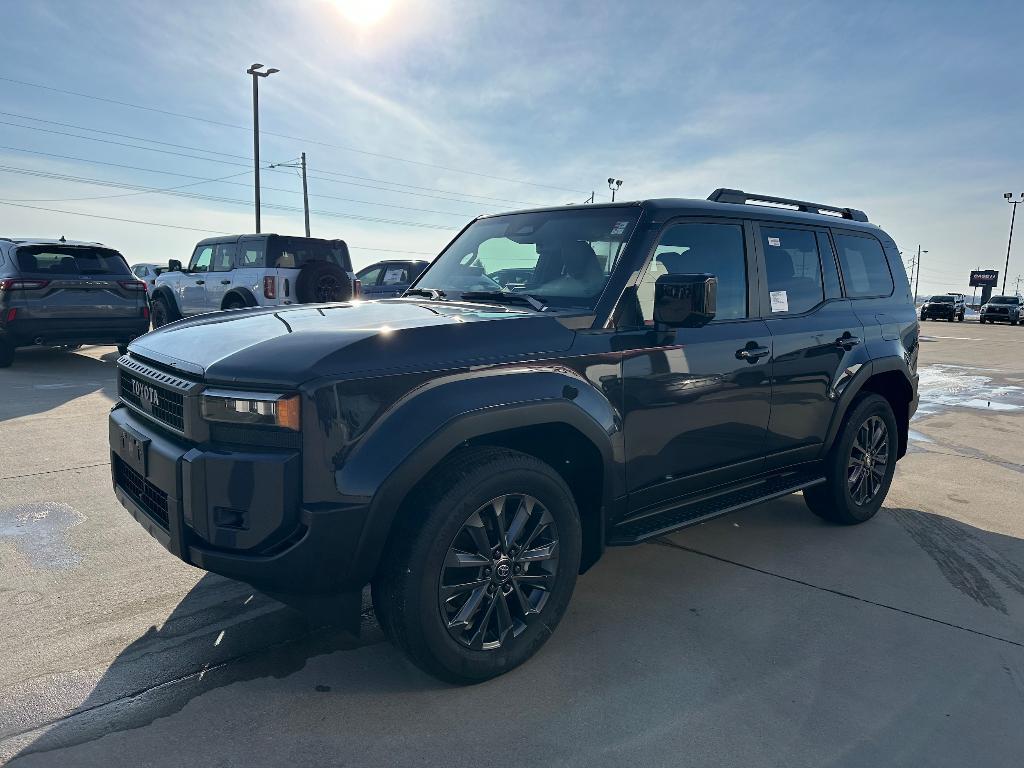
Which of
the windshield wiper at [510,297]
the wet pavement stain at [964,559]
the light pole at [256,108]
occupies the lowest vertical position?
the wet pavement stain at [964,559]

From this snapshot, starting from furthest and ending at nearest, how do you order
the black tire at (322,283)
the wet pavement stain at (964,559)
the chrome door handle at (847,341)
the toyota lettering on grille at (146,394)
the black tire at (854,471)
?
the black tire at (322,283) < the black tire at (854,471) < the chrome door handle at (847,341) < the wet pavement stain at (964,559) < the toyota lettering on grille at (146,394)

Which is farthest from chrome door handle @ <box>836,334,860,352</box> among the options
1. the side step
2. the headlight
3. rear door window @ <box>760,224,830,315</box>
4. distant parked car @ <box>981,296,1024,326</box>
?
distant parked car @ <box>981,296,1024,326</box>

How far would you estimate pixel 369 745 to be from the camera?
235 centimetres

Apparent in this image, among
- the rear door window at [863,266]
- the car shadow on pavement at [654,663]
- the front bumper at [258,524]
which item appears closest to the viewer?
the front bumper at [258,524]

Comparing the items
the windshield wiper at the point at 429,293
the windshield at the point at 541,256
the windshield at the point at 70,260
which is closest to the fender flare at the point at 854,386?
the windshield at the point at 541,256

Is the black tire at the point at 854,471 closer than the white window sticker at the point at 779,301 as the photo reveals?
No

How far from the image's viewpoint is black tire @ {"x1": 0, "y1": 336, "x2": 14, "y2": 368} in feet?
31.4

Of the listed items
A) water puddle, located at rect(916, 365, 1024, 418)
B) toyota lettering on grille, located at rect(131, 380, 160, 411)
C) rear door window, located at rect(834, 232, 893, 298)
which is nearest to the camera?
toyota lettering on grille, located at rect(131, 380, 160, 411)

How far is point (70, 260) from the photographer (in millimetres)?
9820

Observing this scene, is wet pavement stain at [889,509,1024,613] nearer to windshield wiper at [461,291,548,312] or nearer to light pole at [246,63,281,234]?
A: windshield wiper at [461,291,548,312]

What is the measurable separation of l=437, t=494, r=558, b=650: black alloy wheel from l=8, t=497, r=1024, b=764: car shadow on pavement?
0.21 metres

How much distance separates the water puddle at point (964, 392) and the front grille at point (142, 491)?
831cm

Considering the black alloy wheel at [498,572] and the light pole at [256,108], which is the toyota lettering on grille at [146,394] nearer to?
the black alloy wheel at [498,572]

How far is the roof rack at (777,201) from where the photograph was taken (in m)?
3.97
